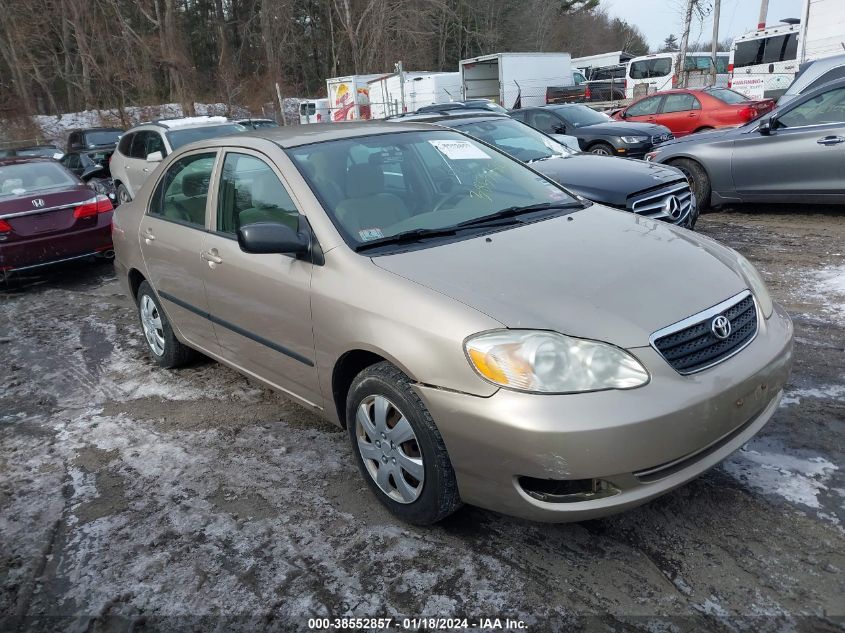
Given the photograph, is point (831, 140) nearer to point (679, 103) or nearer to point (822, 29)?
point (679, 103)

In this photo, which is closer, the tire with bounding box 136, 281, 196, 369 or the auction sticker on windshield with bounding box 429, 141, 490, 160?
the auction sticker on windshield with bounding box 429, 141, 490, 160

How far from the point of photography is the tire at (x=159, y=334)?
481cm

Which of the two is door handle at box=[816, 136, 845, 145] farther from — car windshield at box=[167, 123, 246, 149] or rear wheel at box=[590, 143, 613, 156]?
car windshield at box=[167, 123, 246, 149]

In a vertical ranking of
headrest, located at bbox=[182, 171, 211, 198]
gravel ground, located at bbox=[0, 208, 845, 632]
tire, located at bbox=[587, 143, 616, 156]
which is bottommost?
gravel ground, located at bbox=[0, 208, 845, 632]

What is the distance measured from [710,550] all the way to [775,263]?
4586mm

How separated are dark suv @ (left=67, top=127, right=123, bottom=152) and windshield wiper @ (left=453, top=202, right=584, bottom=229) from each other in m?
15.5

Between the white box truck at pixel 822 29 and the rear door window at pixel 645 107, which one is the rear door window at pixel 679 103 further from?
the white box truck at pixel 822 29

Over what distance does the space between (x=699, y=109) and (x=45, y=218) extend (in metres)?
12.7

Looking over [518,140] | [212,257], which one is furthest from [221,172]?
[518,140]

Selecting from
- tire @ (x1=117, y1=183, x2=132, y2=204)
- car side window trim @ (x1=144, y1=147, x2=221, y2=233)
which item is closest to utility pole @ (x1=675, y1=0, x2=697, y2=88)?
tire @ (x1=117, y1=183, x2=132, y2=204)

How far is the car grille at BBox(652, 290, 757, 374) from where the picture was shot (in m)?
2.46

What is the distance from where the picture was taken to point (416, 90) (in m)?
28.0

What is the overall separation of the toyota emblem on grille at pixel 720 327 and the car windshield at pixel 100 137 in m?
16.7

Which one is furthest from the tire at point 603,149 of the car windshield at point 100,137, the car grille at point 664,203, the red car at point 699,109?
the car windshield at point 100,137
